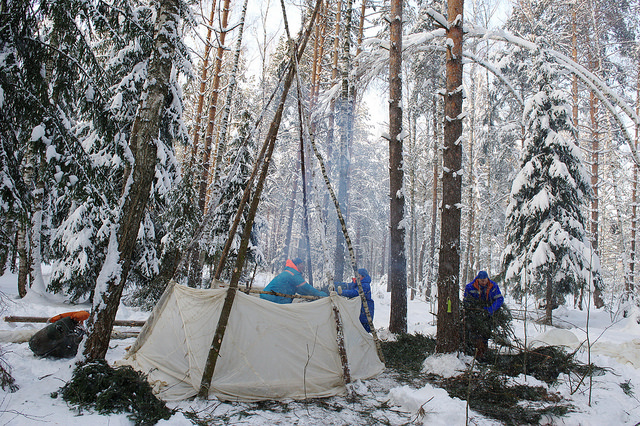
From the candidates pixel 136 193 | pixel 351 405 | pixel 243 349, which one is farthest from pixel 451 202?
pixel 136 193

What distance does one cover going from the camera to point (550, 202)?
10.9m

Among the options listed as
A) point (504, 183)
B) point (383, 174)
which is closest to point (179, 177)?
point (504, 183)

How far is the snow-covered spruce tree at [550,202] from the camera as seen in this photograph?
10.6 meters

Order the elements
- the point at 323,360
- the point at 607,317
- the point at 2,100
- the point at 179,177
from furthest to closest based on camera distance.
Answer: the point at 607,317
the point at 179,177
the point at 323,360
the point at 2,100

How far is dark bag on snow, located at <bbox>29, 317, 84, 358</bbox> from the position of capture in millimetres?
4895

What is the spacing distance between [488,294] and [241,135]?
9.35 m

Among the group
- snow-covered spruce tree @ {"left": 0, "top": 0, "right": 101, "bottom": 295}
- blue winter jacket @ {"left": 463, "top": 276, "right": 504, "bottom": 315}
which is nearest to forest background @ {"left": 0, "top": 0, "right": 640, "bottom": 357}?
snow-covered spruce tree @ {"left": 0, "top": 0, "right": 101, "bottom": 295}

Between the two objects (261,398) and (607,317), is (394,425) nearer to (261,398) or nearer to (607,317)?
(261,398)

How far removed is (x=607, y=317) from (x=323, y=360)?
40.7 feet

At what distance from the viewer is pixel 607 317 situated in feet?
39.2

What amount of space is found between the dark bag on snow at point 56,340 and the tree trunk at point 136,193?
131 cm

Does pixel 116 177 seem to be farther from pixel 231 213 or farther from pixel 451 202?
pixel 451 202

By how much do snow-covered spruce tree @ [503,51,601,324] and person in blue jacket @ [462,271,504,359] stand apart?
5.10 m

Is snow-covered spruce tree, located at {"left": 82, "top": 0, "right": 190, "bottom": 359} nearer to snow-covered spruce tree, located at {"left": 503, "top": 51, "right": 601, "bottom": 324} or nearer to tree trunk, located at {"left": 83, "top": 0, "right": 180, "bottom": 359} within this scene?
tree trunk, located at {"left": 83, "top": 0, "right": 180, "bottom": 359}
